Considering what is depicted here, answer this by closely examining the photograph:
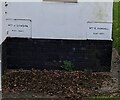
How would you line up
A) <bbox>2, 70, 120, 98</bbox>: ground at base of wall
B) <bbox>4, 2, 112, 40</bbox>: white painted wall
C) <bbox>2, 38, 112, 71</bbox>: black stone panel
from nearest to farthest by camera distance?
<bbox>2, 70, 120, 98</bbox>: ground at base of wall → <bbox>4, 2, 112, 40</bbox>: white painted wall → <bbox>2, 38, 112, 71</bbox>: black stone panel

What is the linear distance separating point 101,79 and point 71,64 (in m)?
0.88

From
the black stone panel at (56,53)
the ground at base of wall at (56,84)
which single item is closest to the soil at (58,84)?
the ground at base of wall at (56,84)

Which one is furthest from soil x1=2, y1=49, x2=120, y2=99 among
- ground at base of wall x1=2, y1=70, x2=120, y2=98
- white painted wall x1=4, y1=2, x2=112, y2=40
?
white painted wall x1=4, y1=2, x2=112, y2=40

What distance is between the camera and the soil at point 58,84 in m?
7.84

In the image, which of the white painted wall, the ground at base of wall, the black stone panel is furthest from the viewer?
the black stone panel

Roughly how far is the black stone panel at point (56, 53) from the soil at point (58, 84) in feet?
0.63

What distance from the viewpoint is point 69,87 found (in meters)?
8.19

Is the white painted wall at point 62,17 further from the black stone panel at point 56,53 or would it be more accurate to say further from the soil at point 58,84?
the soil at point 58,84

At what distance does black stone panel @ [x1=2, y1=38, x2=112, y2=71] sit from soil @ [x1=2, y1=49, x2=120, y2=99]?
0.63 ft

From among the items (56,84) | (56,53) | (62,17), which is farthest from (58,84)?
(62,17)

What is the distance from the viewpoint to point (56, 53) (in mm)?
9445

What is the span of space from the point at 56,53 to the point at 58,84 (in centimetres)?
123

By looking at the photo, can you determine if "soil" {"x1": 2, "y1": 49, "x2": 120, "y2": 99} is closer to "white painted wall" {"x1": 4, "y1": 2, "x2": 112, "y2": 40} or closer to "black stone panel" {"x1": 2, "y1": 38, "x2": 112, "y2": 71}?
"black stone panel" {"x1": 2, "y1": 38, "x2": 112, "y2": 71}

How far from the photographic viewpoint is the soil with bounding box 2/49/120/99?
7.84 metres
